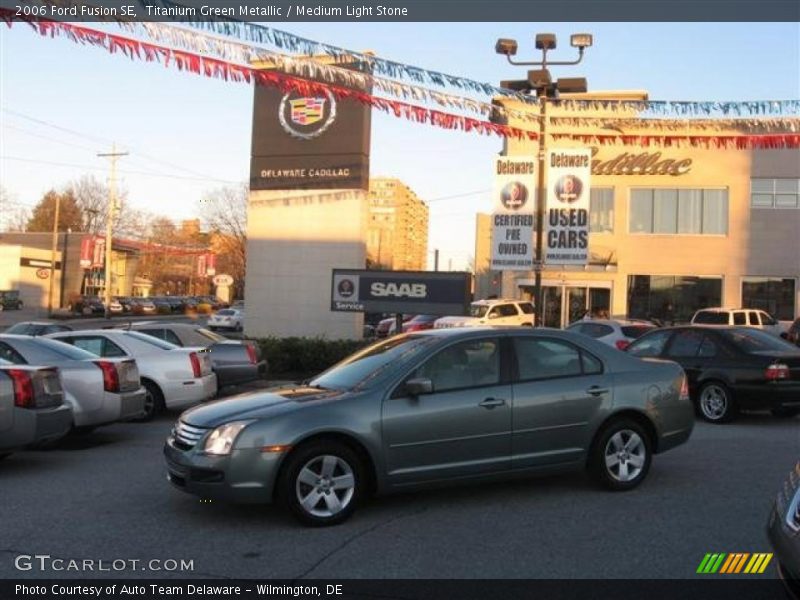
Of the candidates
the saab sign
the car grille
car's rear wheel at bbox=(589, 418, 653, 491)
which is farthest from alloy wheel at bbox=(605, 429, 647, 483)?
the saab sign

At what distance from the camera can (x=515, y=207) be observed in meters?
17.9

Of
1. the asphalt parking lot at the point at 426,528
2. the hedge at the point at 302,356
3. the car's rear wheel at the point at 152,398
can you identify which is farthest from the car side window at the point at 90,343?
the hedge at the point at 302,356

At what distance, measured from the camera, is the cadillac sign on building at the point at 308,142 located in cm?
2250

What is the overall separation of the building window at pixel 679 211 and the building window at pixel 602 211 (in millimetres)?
907

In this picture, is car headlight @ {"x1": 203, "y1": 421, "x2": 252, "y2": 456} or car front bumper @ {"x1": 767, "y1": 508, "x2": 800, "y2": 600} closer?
car front bumper @ {"x1": 767, "y1": 508, "x2": 800, "y2": 600}

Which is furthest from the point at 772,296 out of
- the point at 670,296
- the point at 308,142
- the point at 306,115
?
the point at 306,115

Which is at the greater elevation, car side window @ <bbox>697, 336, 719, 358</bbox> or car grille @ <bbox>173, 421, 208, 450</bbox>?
car side window @ <bbox>697, 336, 719, 358</bbox>

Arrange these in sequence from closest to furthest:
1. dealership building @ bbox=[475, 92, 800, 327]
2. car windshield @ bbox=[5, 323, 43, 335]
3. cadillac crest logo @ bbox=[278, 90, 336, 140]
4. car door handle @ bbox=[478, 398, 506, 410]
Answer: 1. car door handle @ bbox=[478, 398, 506, 410]
2. car windshield @ bbox=[5, 323, 43, 335]
3. cadillac crest logo @ bbox=[278, 90, 336, 140]
4. dealership building @ bbox=[475, 92, 800, 327]

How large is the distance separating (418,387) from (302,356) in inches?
462

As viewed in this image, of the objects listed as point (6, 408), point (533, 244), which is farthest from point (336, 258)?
point (6, 408)

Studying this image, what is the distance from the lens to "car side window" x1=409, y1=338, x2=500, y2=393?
20.8ft

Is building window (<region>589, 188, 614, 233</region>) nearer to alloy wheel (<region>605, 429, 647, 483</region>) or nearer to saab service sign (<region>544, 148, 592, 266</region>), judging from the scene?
saab service sign (<region>544, 148, 592, 266</region>)

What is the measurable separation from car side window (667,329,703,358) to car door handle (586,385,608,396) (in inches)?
220

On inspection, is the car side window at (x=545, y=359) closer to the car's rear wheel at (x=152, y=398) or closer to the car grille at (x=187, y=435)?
the car grille at (x=187, y=435)
